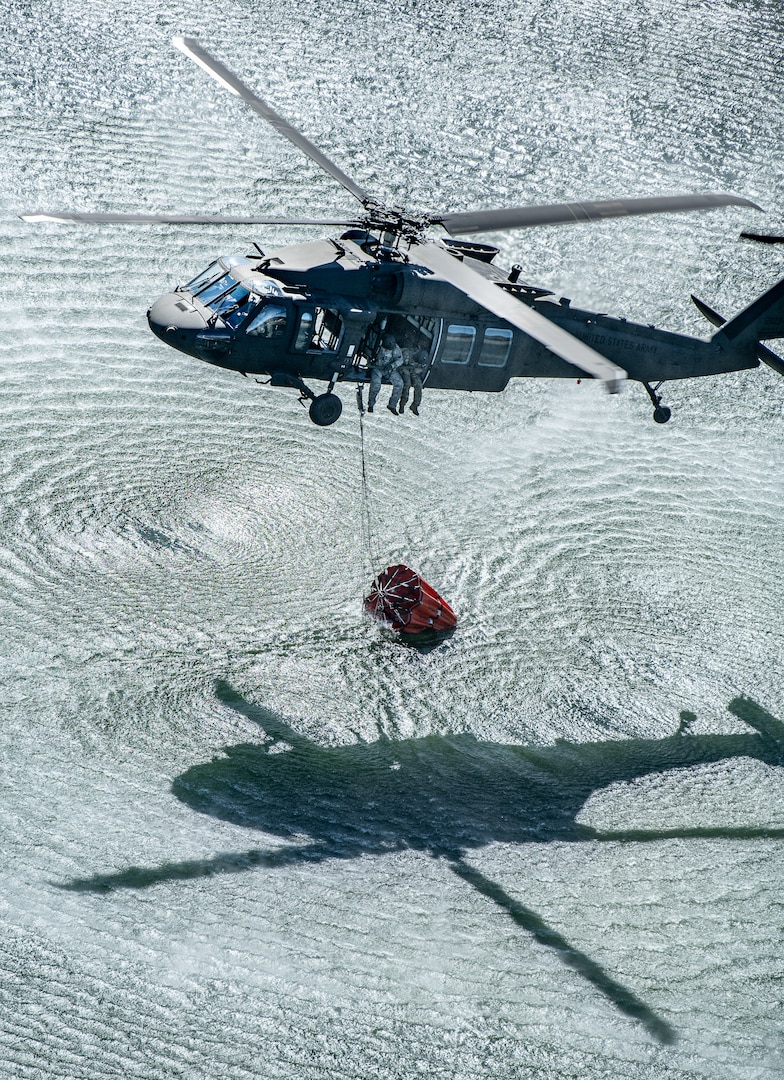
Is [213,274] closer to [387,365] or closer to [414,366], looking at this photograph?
[387,365]

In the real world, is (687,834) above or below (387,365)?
below

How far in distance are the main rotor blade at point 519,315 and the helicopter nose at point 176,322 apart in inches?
146

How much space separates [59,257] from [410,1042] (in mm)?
23571

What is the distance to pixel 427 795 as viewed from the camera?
18.8 metres

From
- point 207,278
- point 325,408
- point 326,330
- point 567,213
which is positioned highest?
point 567,213

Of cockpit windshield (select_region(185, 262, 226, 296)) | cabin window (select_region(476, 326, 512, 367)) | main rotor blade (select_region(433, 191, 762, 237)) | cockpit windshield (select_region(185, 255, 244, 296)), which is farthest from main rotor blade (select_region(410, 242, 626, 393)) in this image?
cockpit windshield (select_region(185, 262, 226, 296))

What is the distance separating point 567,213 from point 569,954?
11.0 meters

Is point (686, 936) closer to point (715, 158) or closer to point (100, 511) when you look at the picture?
point (100, 511)

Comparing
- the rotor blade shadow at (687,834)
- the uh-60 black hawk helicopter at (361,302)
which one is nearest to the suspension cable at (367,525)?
the uh-60 black hawk helicopter at (361,302)

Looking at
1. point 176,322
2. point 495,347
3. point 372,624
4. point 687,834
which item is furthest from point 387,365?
point 687,834

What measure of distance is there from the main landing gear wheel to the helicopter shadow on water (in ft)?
17.1

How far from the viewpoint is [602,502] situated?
27047mm

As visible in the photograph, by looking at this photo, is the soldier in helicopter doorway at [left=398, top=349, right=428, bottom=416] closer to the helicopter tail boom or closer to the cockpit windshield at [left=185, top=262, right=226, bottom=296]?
the cockpit windshield at [left=185, top=262, right=226, bottom=296]

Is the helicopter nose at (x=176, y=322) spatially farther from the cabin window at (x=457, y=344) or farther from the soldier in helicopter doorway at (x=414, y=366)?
the cabin window at (x=457, y=344)
